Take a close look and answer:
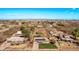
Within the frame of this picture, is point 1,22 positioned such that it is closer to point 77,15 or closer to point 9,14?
point 9,14

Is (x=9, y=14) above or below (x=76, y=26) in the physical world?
above

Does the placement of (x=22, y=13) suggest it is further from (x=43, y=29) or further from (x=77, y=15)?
(x=77, y=15)
